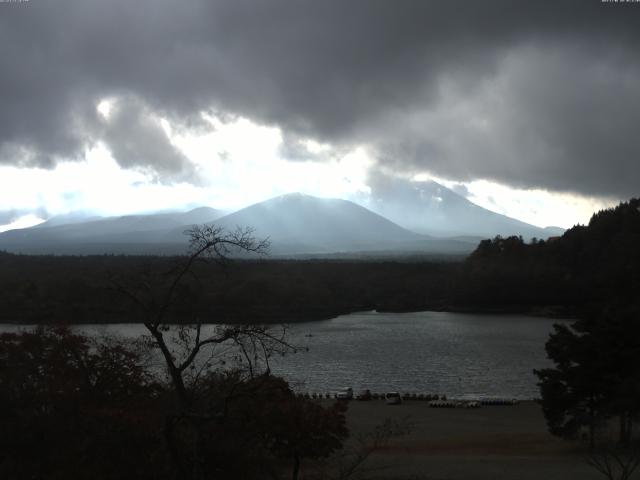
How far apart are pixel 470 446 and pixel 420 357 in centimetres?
1375

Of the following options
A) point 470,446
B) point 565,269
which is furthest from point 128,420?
point 565,269

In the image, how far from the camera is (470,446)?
12000mm

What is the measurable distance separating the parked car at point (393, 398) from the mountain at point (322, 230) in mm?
127528

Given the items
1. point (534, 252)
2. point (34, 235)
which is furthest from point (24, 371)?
point (34, 235)

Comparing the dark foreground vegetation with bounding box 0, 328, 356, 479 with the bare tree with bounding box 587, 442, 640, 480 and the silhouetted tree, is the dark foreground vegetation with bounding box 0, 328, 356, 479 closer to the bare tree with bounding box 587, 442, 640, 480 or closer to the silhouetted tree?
the bare tree with bounding box 587, 442, 640, 480

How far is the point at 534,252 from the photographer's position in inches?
2183

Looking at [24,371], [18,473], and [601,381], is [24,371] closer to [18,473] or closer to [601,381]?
[18,473]

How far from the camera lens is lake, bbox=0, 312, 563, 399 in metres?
20.2

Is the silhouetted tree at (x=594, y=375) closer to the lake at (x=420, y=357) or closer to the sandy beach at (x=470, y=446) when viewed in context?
the sandy beach at (x=470, y=446)

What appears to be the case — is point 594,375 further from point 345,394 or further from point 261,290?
point 261,290

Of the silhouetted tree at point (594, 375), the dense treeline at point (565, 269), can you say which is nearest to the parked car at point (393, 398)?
the silhouetted tree at point (594, 375)

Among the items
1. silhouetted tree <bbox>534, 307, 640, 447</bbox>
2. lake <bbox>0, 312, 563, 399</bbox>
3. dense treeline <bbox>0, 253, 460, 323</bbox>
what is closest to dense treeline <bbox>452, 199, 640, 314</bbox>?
dense treeline <bbox>0, 253, 460, 323</bbox>

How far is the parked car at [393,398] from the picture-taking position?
56.0 feet

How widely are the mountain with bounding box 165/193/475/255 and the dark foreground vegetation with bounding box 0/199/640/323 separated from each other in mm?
89264
